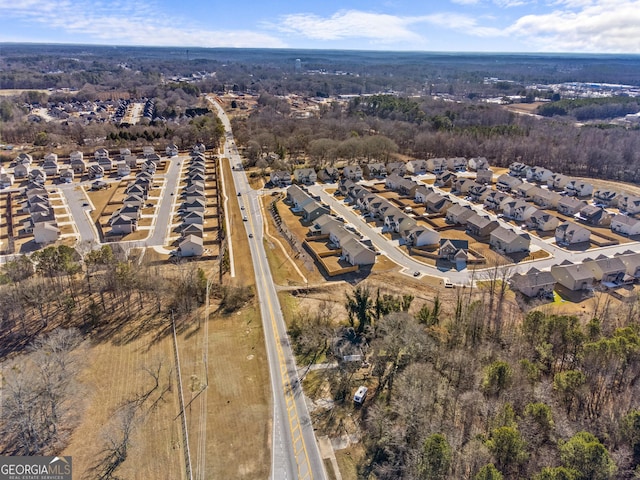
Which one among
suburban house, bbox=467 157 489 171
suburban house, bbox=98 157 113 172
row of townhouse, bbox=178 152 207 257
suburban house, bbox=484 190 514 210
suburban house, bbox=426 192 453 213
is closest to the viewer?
row of townhouse, bbox=178 152 207 257

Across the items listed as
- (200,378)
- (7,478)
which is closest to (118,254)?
(200,378)

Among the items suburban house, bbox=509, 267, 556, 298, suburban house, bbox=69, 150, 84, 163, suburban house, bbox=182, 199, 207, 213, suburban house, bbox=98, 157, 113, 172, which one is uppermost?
suburban house, bbox=69, 150, 84, 163

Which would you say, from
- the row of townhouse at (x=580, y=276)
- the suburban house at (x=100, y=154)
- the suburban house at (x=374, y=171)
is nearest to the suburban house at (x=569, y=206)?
the row of townhouse at (x=580, y=276)

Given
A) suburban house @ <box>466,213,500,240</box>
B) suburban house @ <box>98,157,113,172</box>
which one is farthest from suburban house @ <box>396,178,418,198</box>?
suburban house @ <box>98,157,113,172</box>

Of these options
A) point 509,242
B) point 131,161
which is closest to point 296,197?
point 509,242

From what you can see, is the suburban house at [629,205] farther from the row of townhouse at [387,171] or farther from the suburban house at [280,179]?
the suburban house at [280,179]

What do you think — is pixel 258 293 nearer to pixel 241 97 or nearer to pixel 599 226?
pixel 599 226

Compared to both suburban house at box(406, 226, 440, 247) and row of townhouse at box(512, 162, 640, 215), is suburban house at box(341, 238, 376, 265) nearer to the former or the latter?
suburban house at box(406, 226, 440, 247)
